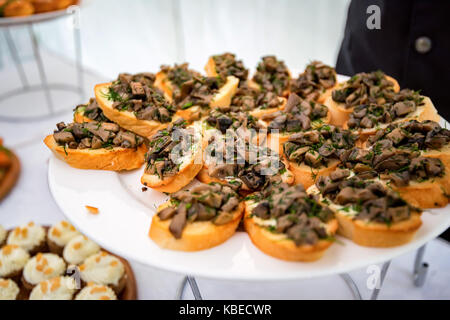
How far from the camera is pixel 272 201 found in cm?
153

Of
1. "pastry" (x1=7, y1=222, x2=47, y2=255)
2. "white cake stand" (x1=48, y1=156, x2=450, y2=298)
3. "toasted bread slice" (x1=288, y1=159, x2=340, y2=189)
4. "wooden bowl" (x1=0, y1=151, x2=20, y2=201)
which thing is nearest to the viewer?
"white cake stand" (x1=48, y1=156, x2=450, y2=298)

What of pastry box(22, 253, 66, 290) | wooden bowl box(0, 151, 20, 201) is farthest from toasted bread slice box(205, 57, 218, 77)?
wooden bowl box(0, 151, 20, 201)

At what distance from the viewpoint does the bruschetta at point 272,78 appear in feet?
8.84

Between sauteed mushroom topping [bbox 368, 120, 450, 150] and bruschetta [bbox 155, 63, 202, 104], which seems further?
bruschetta [bbox 155, 63, 202, 104]

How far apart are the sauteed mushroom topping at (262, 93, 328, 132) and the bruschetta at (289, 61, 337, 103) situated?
219 millimetres

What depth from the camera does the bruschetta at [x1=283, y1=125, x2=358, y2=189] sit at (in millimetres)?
1873

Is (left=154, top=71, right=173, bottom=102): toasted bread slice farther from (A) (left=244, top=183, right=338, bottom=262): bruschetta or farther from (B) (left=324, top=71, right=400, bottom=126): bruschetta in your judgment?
(A) (left=244, top=183, right=338, bottom=262): bruschetta

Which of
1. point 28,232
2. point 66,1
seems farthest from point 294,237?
point 66,1

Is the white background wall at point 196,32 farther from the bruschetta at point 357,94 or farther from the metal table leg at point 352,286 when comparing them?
the metal table leg at point 352,286

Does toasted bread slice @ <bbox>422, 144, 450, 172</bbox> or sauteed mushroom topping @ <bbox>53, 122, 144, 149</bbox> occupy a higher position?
sauteed mushroom topping @ <bbox>53, 122, 144, 149</bbox>

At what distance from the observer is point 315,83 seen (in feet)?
8.68

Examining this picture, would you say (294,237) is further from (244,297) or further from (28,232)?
(28,232)

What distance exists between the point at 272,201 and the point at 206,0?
5281mm

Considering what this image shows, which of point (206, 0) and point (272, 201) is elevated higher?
point (206, 0)
